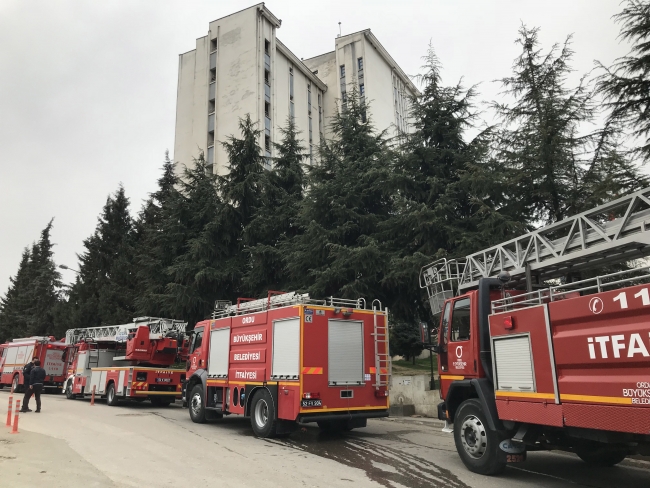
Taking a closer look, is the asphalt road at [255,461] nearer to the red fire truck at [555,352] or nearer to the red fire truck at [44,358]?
the red fire truck at [555,352]

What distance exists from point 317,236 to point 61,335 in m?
32.8

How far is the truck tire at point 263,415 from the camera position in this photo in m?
11.1

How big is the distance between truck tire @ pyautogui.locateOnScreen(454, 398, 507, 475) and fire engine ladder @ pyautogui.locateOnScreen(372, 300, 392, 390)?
148 inches

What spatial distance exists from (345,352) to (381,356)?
1.10 m

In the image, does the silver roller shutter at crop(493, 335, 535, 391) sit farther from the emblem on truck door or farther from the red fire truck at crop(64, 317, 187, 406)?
the red fire truck at crop(64, 317, 187, 406)

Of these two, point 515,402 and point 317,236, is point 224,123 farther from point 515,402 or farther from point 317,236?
point 515,402

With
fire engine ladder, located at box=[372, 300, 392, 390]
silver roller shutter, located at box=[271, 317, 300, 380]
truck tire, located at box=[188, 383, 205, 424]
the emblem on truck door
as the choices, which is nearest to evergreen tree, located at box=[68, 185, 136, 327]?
truck tire, located at box=[188, 383, 205, 424]

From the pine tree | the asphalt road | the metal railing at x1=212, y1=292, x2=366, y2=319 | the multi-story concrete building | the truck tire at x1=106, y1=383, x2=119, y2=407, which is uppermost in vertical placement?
the multi-story concrete building

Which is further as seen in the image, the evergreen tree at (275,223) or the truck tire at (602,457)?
the evergreen tree at (275,223)

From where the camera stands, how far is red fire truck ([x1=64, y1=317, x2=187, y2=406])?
63.1 ft

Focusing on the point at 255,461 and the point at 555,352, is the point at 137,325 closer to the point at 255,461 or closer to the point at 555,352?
the point at 255,461

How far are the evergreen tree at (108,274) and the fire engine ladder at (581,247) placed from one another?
28.5 meters

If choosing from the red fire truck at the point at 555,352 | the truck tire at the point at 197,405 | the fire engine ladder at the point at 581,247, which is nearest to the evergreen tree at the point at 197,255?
the truck tire at the point at 197,405

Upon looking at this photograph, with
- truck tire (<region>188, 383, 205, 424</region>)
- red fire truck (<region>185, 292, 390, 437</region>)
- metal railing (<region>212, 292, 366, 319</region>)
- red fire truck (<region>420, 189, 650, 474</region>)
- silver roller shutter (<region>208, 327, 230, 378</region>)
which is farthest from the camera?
truck tire (<region>188, 383, 205, 424</region>)
